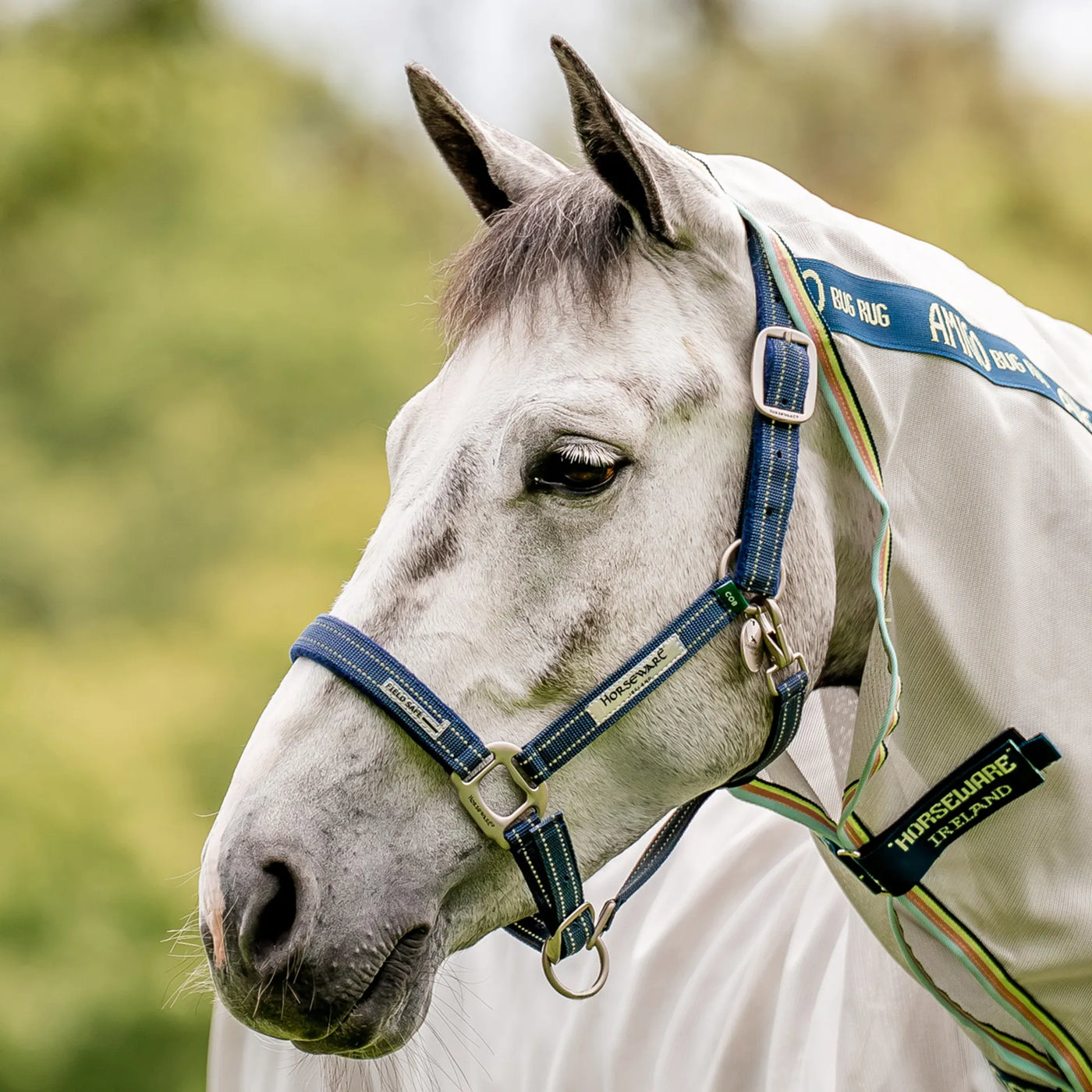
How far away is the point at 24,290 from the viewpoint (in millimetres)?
7355

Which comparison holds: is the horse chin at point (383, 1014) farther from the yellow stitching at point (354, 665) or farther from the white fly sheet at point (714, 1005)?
the white fly sheet at point (714, 1005)

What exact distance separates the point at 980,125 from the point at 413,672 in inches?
344

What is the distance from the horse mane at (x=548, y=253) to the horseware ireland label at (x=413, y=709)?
0.41 meters

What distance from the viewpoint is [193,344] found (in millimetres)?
6809

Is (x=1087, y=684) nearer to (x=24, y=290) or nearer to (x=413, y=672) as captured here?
(x=413, y=672)

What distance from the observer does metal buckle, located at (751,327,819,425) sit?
1145 mm

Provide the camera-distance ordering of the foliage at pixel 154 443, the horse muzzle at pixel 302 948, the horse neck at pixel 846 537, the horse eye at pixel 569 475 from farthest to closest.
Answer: the foliage at pixel 154 443 → the horse neck at pixel 846 537 → the horse eye at pixel 569 475 → the horse muzzle at pixel 302 948

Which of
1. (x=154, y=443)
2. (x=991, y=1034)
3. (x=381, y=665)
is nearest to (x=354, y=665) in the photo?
(x=381, y=665)

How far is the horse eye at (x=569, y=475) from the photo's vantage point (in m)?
1.10

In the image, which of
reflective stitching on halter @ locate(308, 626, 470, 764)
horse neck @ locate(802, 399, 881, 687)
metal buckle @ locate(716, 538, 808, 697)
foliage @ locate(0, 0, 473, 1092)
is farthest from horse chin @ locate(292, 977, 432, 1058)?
foliage @ locate(0, 0, 473, 1092)

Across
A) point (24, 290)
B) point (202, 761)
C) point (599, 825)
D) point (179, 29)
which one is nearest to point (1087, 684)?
point (599, 825)

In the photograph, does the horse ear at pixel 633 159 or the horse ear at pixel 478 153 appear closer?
the horse ear at pixel 633 159

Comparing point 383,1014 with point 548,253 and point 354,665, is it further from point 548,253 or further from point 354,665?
point 548,253

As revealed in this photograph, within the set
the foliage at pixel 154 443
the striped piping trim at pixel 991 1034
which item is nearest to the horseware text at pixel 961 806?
the striped piping trim at pixel 991 1034
